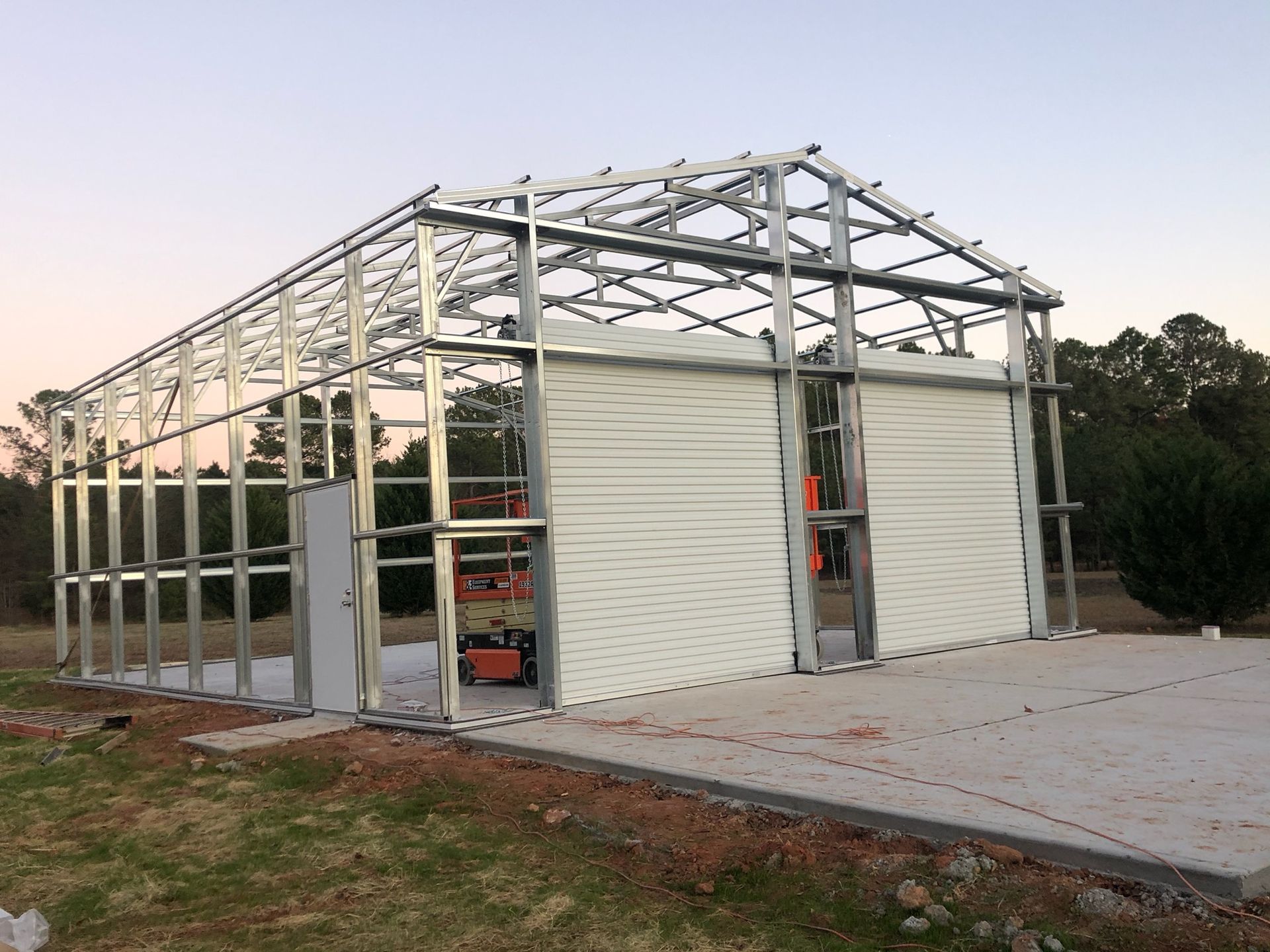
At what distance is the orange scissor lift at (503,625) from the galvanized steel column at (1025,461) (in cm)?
326

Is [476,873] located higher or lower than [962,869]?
lower

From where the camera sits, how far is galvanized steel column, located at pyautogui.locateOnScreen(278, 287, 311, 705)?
11359 mm

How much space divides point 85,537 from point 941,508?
45.0 feet

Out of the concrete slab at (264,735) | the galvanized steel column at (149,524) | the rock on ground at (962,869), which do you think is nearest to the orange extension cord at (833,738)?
the rock on ground at (962,869)

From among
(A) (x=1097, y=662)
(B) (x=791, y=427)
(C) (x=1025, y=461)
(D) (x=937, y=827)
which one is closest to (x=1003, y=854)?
(D) (x=937, y=827)

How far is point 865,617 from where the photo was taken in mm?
12508

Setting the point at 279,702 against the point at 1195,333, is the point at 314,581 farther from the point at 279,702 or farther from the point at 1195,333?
the point at 1195,333

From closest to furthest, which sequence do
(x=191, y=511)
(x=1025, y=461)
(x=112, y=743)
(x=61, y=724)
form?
1. (x=112, y=743)
2. (x=61, y=724)
3. (x=191, y=511)
4. (x=1025, y=461)

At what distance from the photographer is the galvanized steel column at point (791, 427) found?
11836 millimetres

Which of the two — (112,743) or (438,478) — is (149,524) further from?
(438,478)

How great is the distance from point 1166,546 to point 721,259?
1435cm

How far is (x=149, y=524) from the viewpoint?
573 inches

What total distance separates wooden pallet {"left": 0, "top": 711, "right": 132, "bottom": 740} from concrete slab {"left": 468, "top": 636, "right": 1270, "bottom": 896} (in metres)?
5.82

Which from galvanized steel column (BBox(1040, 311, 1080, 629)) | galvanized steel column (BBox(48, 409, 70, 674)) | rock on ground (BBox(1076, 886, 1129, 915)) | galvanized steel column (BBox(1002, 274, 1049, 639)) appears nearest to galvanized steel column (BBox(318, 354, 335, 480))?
galvanized steel column (BBox(48, 409, 70, 674))
